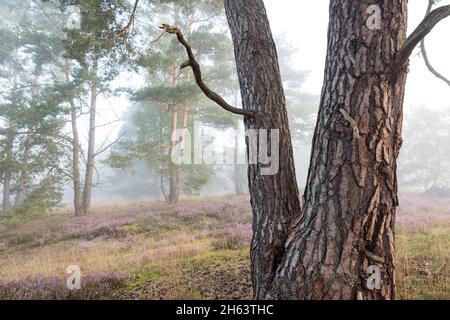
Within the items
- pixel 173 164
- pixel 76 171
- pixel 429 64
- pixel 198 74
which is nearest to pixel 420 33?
pixel 429 64

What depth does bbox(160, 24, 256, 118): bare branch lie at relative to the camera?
1.54 meters

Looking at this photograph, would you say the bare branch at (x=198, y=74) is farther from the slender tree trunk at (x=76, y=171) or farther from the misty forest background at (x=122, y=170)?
the slender tree trunk at (x=76, y=171)

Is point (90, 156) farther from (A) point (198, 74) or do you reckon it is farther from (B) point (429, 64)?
(B) point (429, 64)

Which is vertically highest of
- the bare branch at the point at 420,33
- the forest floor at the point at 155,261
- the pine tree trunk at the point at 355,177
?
the bare branch at the point at 420,33

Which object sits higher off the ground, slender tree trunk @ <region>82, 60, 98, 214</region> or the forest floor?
slender tree trunk @ <region>82, 60, 98, 214</region>

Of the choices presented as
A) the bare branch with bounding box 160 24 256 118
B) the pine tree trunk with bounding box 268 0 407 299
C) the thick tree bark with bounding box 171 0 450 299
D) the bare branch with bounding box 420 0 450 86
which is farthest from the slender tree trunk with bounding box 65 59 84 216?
the bare branch with bounding box 420 0 450 86

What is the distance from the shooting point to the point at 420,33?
159 centimetres

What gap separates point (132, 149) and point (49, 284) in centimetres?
990

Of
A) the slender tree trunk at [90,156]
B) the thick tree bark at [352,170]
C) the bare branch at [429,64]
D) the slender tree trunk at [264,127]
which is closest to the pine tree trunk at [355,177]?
the thick tree bark at [352,170]

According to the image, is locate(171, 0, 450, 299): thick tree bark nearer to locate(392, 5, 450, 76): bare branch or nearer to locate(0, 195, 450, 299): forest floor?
locate(392, 5, 450, 76): bare branch

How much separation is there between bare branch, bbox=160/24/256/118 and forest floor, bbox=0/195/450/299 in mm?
2773

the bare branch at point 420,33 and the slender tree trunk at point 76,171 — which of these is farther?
the slender tree trunk at point 76,171

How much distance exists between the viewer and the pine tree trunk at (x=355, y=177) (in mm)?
1688

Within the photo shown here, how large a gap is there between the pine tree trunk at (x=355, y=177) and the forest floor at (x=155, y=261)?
221 centimetres
